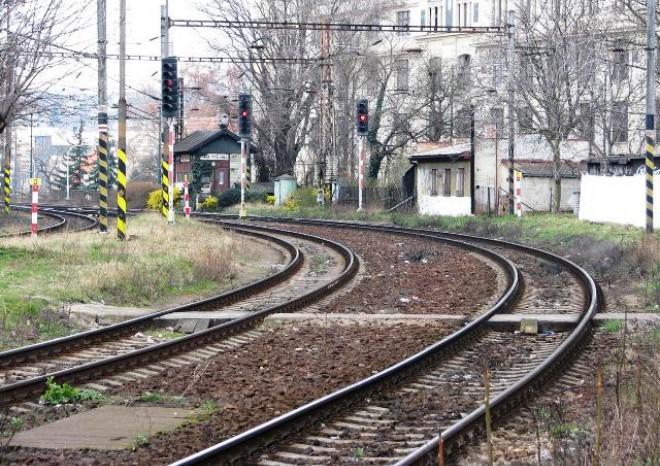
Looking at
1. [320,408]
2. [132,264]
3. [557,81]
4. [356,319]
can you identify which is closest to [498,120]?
[557,81]

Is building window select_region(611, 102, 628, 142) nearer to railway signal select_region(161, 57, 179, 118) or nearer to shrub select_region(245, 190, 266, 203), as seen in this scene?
shrub select_region(245, 190, 266, 203)

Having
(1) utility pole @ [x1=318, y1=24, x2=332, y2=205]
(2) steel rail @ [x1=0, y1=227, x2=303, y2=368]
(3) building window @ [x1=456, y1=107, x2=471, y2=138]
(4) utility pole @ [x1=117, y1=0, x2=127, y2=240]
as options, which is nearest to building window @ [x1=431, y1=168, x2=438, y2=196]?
(1) utility pole @ [x1=318, y1=24, x2=332, y2=205]

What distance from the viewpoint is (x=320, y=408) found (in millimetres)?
8305

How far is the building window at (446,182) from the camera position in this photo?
49188mm

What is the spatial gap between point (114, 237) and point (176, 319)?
12151mm

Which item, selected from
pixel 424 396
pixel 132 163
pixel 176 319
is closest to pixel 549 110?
pixel 176 319

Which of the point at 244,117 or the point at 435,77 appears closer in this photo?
the point at 244,117

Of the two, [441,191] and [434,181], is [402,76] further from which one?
[441,191]

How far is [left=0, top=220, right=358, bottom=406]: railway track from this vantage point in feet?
32.8

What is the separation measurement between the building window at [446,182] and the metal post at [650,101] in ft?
70.6

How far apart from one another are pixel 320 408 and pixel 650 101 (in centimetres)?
2076

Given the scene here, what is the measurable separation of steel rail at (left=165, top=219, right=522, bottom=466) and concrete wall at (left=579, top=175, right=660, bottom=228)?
20.3 meters

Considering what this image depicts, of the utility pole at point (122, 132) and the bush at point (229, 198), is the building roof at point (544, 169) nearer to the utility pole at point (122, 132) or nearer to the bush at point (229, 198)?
the bush at point (229, 198)

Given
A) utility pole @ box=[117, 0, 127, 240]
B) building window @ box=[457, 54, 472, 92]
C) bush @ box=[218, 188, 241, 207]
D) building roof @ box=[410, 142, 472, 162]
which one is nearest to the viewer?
utility pole @ box=[117, 0, 127, 240]
